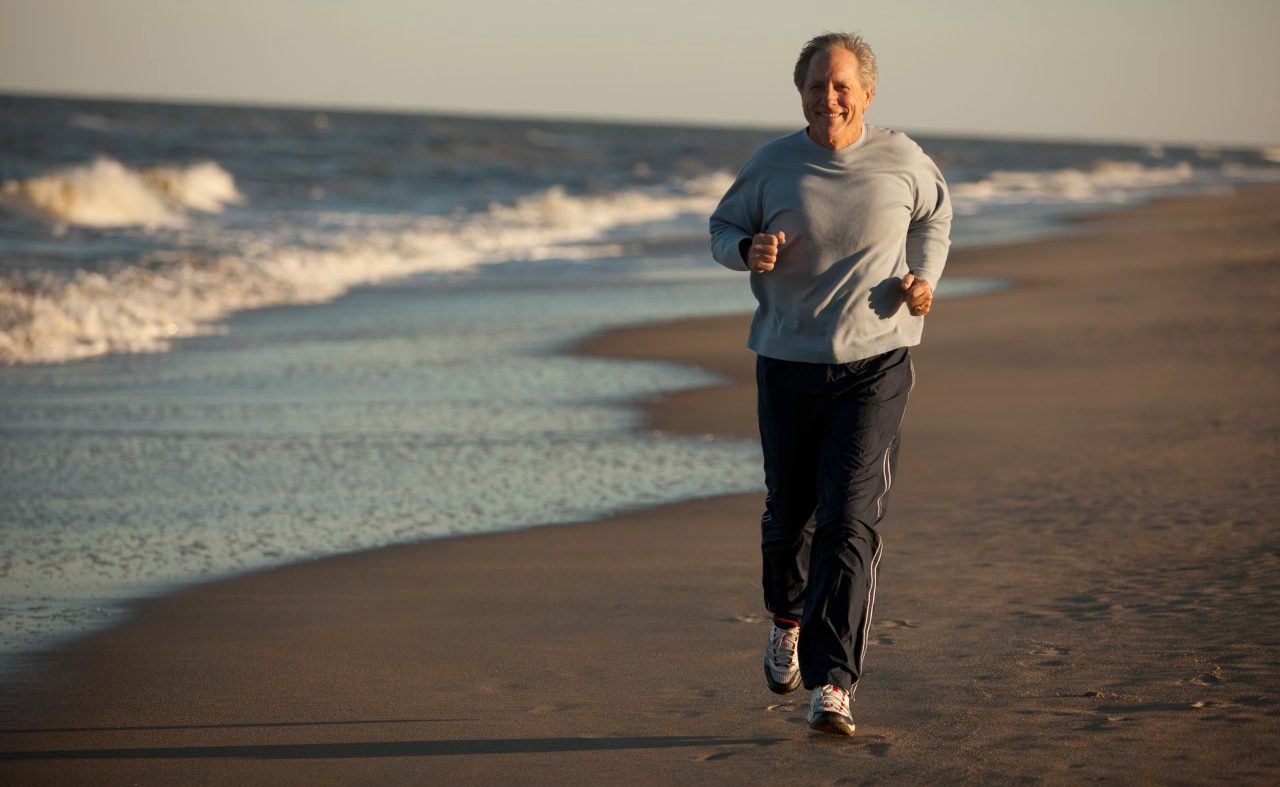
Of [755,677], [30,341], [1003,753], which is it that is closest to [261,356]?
[30,341]

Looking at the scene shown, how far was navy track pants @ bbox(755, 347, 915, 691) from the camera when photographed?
362 centimetres

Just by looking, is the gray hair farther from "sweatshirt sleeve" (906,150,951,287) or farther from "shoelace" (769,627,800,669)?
"shoelace" (769,627,800,669)

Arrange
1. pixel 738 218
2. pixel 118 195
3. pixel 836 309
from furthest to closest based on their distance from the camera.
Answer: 1. pixel 118 195
2. pixel 738 218
3. pixel 836 309

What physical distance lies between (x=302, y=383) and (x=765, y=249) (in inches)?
248

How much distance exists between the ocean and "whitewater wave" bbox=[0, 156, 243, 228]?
0.30 ft

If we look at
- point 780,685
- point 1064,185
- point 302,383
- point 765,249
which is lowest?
point 302,383

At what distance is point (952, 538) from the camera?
563 cm

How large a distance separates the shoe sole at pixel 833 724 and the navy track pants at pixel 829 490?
8 cm

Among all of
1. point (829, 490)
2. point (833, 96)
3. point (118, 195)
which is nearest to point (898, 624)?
point (829, 490)

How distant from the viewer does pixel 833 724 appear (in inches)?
141

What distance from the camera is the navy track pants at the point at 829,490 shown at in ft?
11.9

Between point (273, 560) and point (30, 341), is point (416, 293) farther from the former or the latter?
point (273, 560)

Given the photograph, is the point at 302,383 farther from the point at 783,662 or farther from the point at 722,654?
the point at 783,662

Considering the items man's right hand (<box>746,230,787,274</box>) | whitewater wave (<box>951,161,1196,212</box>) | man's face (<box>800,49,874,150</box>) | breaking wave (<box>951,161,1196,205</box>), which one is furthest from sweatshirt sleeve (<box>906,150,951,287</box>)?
breaking wave (<box>951,161,1196,205</box>)
